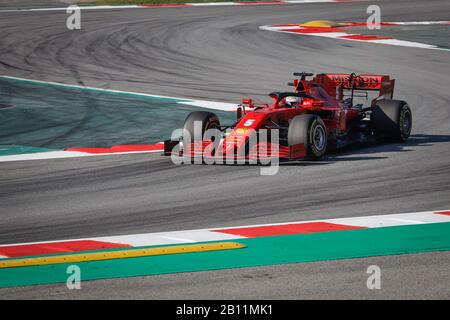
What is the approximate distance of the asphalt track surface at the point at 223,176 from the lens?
864 centimetres

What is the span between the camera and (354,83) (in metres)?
16.9


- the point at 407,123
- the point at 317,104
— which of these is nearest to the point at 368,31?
the point at 407,123

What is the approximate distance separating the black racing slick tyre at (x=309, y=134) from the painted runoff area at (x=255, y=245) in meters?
3.22

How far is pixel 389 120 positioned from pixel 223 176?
13.0ft

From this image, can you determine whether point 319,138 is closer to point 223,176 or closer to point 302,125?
point 302,125

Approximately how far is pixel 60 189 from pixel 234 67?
13313 millimetres

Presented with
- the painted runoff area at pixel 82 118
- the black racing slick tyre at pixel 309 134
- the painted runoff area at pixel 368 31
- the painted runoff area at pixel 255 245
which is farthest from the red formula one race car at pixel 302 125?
the painted runoff area at pixel 368 31

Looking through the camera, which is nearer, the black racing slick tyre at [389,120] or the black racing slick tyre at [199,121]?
the black racing slick tyre at [199,121]

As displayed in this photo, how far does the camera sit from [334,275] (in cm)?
871

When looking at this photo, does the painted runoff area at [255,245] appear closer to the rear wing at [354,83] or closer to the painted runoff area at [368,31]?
the rear wing at [354,83]

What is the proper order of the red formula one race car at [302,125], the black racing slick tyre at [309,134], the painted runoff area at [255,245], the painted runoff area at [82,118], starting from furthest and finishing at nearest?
the painted runoff area at [82,118] → the red formula one race car at [302,125] → the black racing slick tyre at [309,134] → the painted runoff area at [255,245]

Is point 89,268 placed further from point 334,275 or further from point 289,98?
point 289,98
